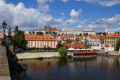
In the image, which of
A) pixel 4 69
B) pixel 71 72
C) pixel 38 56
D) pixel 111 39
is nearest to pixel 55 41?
pixel 38 56

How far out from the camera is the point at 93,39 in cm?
6500

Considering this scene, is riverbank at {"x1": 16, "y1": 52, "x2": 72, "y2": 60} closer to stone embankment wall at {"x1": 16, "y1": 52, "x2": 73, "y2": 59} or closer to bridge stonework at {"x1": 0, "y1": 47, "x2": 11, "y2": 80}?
stone embankment wall at {"x1": 16, "y1": 52, "x2": 73, "y2": 59}

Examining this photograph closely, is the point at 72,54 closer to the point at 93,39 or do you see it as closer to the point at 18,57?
the point at 18,57

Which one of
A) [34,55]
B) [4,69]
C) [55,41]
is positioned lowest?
[34,55]

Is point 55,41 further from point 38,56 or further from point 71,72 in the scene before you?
point 71,72

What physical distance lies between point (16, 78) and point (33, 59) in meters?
27.4

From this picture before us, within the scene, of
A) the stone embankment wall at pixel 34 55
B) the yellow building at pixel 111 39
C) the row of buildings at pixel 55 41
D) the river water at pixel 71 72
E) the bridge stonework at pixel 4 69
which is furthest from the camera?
the yellow building at pixel 111 39

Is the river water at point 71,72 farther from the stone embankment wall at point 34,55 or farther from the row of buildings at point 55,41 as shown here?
the row of buildings at point 55,41

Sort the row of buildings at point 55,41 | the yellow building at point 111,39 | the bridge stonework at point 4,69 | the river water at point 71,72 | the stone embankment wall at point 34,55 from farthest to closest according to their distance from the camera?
1. the yellow building at point 111,39
2. the row of buildings at point 55,41
3. the stone embankment wall at point 34,55
4. the river water at point 71,72
5. the bridge stonework at point 4,69

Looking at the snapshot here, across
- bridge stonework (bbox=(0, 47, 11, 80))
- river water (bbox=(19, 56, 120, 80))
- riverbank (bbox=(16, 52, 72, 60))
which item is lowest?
river water (bbox=(19, 56, 120, 80))

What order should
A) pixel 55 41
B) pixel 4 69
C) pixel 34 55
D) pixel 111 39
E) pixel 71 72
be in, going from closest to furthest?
pixel 4 69 → pixel 71 72 → pixel 34 55 → pixel 55 41 → pixel 111 39

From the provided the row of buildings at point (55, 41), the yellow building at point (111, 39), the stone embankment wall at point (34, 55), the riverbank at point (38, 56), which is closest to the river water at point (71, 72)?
the riverbank at point (38, 56)

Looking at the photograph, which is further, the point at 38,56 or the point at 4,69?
the point at 38,56

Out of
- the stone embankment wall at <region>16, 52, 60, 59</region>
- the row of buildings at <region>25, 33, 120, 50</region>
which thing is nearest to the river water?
the stone embankment wall at <region>16, 52, 60, 59</region>
